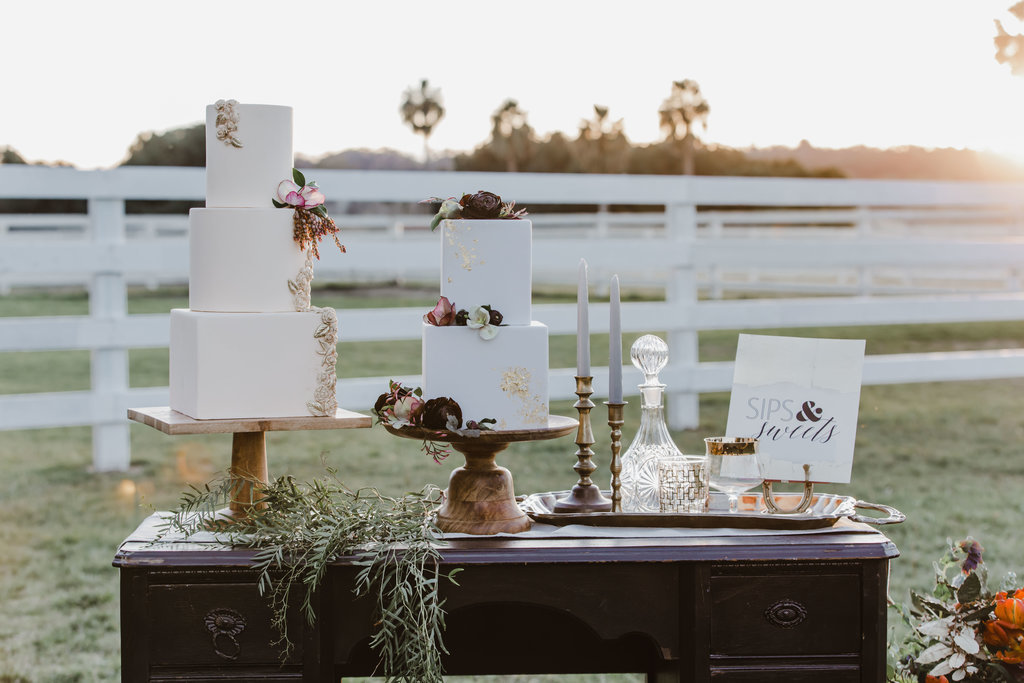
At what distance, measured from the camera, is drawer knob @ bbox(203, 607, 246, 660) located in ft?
4.83

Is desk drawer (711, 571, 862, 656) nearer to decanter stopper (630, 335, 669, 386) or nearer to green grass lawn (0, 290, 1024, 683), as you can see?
decanter stopper (630, 335, 669, 386)

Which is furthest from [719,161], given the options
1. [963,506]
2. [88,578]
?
[88,578]

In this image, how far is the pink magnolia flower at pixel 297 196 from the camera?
1.66 meters

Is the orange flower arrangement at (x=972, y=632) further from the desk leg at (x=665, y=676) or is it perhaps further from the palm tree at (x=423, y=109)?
the palm tree at (x=423, y=109)

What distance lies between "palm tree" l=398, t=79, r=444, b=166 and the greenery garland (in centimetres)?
1930

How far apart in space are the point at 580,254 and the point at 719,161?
41.5 feet

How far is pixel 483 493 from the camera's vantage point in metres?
1.55

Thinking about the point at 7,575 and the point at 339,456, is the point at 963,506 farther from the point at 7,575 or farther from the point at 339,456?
the point at 7,575

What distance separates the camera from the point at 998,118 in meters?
5.24

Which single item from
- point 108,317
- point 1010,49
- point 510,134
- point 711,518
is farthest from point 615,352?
point 510,134

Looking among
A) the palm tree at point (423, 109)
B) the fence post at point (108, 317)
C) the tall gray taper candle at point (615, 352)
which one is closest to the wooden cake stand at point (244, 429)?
the tall gray taper candle at point (615, 352)

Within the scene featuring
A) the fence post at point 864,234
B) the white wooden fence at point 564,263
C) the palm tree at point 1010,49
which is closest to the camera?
the palm tree at point 1010,49

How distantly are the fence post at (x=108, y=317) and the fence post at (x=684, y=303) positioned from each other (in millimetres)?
2484

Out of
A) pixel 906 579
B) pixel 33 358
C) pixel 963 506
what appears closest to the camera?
pixel 906 579
